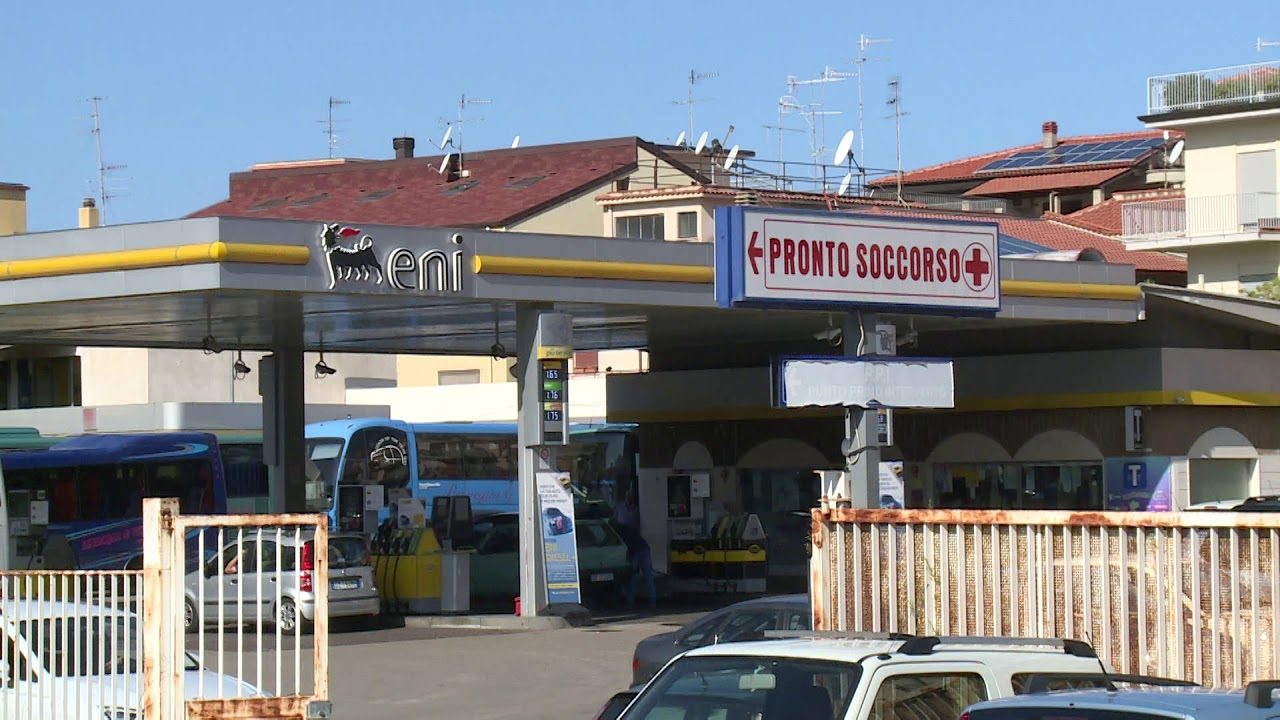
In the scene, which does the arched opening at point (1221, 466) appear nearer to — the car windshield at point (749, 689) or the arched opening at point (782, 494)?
the arched opening at point (782, 494)

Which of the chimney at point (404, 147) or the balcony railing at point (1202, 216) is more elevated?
the chimney at point (404, 147)

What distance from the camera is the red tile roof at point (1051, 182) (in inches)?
2601

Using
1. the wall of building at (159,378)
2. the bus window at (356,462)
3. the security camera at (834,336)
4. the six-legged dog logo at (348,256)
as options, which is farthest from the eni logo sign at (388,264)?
the wall of building at (159,378)

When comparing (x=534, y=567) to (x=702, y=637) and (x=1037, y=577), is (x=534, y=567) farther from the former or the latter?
(x=1037, y=577)

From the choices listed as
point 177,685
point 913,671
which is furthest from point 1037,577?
point 177,685

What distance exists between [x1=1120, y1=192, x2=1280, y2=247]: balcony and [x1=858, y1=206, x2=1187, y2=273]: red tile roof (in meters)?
1.15

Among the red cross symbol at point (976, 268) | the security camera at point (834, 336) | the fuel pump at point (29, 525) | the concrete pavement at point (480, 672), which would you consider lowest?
the concrete pavement at point (480, 672)

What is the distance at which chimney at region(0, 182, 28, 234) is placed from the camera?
6116 cm

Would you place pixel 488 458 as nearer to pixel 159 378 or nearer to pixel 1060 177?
pixel 159 378

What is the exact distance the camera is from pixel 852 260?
2064 cm

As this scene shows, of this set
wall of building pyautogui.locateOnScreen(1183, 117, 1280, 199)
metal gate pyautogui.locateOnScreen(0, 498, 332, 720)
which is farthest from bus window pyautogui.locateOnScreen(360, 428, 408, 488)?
metal gate pyautogui.locateOnScreen(0, 498, 332, 720)

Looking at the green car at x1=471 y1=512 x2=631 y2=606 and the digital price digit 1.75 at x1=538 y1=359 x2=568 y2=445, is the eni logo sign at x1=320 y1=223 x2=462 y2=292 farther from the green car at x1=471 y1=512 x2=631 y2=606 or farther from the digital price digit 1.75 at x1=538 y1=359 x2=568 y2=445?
the green car at x1=471 y1=512 x2=631 y2=606

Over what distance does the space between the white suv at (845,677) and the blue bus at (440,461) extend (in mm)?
28100

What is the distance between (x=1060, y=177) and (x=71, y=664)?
59370mm
